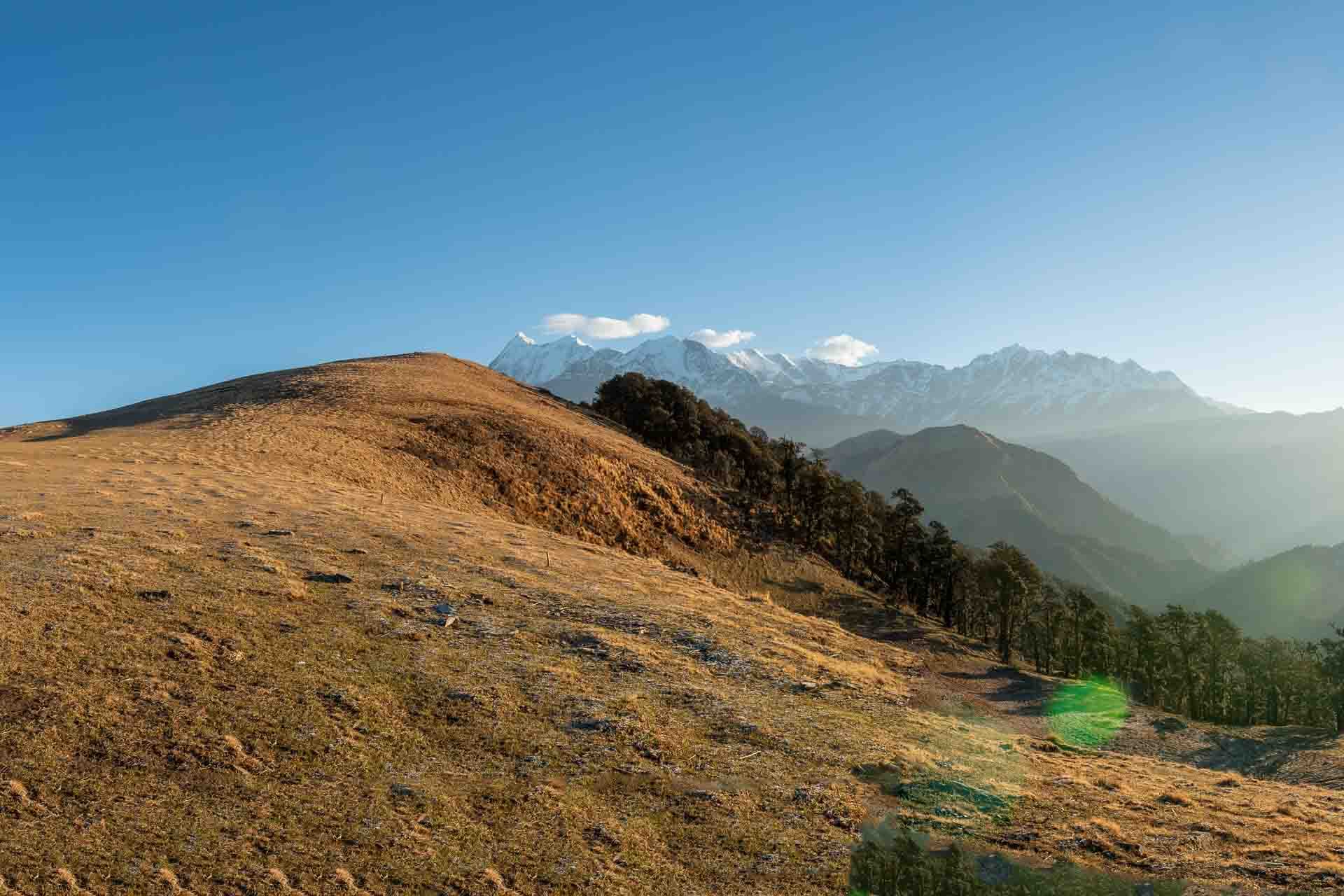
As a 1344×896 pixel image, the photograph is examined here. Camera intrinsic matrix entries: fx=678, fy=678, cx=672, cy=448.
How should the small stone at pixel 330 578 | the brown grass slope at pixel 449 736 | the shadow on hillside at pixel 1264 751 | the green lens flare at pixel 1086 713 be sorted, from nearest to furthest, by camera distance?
the brown grass slope at pixel 449 736 → the small stone at pixel 330 578 → the shadow on hillside at pixel 1264 751 → the green lens flare at pixel 1086 713

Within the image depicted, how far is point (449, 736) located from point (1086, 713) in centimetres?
4560

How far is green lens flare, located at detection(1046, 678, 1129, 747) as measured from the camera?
39438mm

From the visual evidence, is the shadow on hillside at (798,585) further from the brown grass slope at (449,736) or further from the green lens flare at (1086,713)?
the brown grass slope at (449,736)

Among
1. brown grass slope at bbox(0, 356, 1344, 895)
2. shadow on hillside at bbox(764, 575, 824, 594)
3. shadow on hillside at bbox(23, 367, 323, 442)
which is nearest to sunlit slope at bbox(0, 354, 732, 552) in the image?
shadow on hillside at bbox(23, 367, 323, 442)

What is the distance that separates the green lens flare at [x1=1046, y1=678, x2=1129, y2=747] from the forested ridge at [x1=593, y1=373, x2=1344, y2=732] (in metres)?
13.0

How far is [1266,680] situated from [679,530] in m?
60.7

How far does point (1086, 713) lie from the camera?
4588cm

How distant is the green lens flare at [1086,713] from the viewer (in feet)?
Answer: 129

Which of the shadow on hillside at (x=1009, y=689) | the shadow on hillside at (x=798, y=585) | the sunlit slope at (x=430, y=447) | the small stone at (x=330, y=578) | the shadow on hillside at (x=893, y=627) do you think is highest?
the sunlit slope at (x=430, y=447)

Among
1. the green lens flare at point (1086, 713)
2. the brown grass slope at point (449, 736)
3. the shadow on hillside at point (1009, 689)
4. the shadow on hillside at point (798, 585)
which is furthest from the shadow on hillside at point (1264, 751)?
the shadow on hillside at point (798, 585)

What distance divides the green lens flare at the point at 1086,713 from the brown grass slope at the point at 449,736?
23.2 ft

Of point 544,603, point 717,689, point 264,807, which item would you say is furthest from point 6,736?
point 717,689

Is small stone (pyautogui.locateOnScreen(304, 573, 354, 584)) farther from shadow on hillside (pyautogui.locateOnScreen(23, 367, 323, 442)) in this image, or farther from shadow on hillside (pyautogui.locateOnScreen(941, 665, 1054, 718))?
shadow on hillside (pyautogui.locateOnScreen(23, 367, 323, 442))

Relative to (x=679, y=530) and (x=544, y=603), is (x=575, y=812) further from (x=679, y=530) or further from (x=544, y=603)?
(x=679, y=530)
